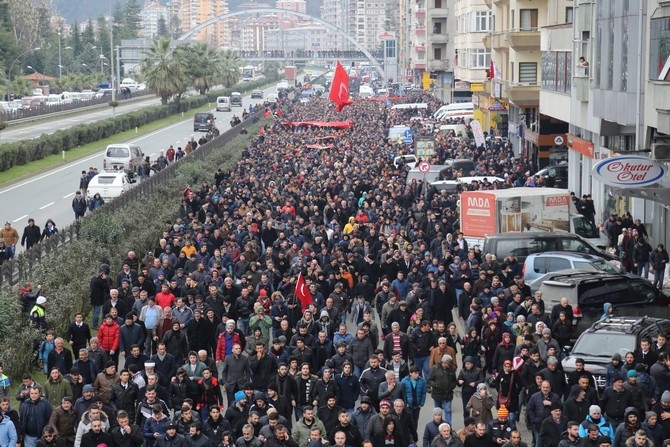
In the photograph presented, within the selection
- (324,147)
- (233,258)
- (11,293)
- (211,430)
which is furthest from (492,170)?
(211,430)

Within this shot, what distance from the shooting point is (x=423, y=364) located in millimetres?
18766

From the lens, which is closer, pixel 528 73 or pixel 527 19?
pixel 528 73

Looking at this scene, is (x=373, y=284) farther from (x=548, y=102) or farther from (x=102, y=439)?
(x=548, y=102)

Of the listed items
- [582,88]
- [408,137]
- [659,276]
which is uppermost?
[582,88]

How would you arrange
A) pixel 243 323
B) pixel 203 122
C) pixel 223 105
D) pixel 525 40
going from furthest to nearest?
pixel 223 105
pixel 203 122
pixel 525 40
pixel 243 323

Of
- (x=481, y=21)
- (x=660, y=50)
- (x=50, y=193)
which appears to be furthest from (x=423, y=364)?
(x=481, y=21)

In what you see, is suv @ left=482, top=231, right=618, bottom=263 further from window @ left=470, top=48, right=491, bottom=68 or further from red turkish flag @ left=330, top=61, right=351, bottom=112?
window @ left=470, top=48, right=491, bottom=68

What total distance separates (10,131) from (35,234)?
179 ft

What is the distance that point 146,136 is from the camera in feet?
288

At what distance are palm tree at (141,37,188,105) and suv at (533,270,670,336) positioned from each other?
88799 millimetres

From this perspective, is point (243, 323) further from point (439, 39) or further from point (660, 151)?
point (439, 39)

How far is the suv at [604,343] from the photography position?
17.6 m

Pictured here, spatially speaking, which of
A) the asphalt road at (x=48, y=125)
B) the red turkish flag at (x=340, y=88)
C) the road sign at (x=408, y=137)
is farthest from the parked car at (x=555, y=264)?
the asphalt road at (x=48, y=125)

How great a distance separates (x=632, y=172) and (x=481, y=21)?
55897mm
